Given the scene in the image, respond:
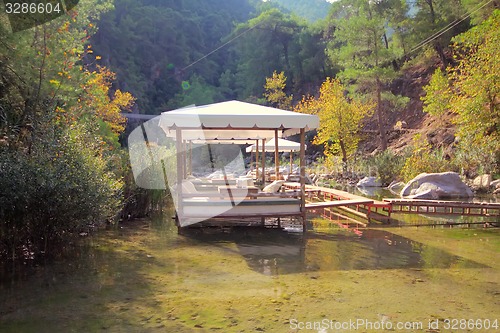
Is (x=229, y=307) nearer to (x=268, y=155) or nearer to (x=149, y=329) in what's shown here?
(x=149, y=329)

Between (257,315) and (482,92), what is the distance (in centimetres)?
1485

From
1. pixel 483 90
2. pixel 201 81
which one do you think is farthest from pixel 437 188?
pixel 201 81

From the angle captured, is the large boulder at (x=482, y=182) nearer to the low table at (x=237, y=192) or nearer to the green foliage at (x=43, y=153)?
the low table at (x=237, y=192)

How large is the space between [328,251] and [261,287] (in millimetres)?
2310

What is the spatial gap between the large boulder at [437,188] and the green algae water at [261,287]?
766cm

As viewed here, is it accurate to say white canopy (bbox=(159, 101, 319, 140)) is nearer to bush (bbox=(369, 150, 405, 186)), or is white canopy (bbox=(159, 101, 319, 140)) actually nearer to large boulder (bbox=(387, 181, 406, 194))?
large boulder (bbox=(387, 181, 406, 194))

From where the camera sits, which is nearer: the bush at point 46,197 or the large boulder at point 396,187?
the bush at point 46,197

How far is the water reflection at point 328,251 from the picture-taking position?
5848 mm

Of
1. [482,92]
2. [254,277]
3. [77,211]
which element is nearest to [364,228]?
[254,277]

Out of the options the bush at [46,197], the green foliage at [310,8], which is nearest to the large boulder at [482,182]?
the bush at [46,197]

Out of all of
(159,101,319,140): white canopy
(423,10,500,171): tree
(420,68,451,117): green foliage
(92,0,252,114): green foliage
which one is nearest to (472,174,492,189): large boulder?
(423,10,500,171): tree

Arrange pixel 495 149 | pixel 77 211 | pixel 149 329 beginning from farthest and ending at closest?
pixel 495 149, pixel 77 211, pixel 149 329

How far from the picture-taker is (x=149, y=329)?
3.55m

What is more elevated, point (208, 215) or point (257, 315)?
point (208, 215)
